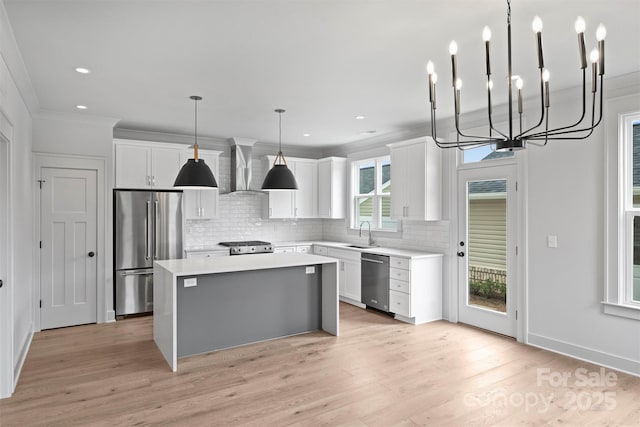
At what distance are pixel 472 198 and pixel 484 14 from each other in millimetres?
2870

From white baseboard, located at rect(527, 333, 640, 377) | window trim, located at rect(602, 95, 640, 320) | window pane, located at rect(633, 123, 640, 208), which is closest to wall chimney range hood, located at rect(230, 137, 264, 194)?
white baseboard, located at rect(527, 333, 640, 377)

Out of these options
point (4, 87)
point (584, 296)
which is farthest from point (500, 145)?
point (4, 87)

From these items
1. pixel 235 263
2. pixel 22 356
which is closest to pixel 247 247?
pixel 235 263

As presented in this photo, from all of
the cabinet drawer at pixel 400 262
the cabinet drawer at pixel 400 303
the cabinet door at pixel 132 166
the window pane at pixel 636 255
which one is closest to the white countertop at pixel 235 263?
the cabinet drawer at pixel 400 262

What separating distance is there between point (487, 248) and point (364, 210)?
97.1 inches

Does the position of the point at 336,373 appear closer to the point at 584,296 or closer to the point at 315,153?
the point at 584,296

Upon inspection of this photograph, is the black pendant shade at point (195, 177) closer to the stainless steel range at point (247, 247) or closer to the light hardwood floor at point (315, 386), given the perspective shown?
the light hardwood floor at point (315, 386)

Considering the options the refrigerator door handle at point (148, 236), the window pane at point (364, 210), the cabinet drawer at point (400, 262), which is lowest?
the cabinet drawer at point (400, 262)

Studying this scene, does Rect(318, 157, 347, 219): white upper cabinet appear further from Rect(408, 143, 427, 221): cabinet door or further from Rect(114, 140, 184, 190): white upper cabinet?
Rect(114, 140, 184, 190): white upper cabinet

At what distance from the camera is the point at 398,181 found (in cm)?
565

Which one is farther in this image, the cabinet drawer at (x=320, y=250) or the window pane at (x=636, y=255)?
the cabinet drawer at (x=320, y=250)

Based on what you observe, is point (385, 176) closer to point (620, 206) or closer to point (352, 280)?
point (352, 280)

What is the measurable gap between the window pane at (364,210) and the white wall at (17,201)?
4653 mm

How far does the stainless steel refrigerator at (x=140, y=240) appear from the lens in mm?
5305
